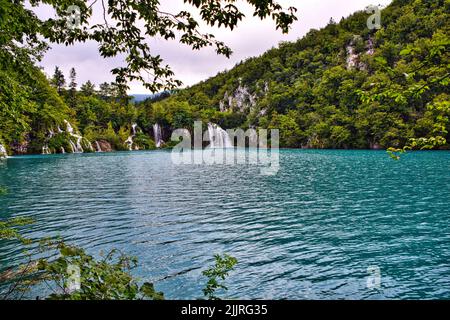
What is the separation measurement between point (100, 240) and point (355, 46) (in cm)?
15459

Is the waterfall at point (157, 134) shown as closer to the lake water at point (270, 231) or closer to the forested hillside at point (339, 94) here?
the forested hillside at point (339, 94)

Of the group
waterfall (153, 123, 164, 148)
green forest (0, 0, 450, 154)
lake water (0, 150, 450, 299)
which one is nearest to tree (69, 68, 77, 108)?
green forest (0, 0, 450, 154)

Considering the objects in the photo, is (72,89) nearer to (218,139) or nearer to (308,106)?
(218,139)

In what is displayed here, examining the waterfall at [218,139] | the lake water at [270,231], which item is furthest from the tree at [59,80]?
the lake water at [270,231]

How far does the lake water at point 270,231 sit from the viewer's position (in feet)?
29.1

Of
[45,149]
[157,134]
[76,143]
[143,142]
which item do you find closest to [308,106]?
[157,134]

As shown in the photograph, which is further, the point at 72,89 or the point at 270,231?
the point at 72,89

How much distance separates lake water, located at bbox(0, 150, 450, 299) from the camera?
8.87m

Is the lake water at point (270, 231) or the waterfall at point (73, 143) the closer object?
the lake water at point (270, 231)

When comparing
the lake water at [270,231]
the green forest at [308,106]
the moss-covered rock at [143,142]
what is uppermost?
the green forest at [308,106]

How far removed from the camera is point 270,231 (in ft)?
45.3

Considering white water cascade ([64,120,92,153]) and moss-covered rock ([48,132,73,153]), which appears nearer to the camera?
moss-covered rock ([48,132,73,153])

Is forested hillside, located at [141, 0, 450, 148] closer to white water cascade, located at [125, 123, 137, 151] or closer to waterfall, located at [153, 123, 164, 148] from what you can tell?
waterfall, located at [153, 123, 164, 148]
